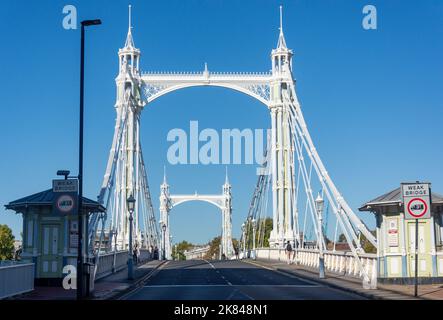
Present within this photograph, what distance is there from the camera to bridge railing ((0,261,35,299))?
25.1m

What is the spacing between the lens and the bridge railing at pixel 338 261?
34219 mm

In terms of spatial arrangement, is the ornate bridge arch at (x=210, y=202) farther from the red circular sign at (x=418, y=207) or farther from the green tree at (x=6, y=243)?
the red circular sign at (x=418, y=207)

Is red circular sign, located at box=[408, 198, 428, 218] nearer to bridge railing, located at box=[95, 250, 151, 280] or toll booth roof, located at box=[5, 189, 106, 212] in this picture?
toll booth roof, located at box=[5, 189, 106, 212]

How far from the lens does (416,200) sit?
24.6m

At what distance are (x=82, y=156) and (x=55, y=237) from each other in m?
7.31

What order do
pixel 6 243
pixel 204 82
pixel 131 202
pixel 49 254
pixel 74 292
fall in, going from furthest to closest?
pixel 6 243 → pixel 204 82 → pixel 131 202 → pixel 49 254 → pixel 74 292

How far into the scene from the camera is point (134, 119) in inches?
2501

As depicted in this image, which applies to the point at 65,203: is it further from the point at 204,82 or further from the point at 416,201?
the point at 204,82

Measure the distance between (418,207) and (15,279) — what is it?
1389 cm

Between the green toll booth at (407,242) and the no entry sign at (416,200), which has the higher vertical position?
the no entry sign at (416,200)

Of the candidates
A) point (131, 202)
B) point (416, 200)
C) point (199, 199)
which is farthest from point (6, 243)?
point (416, 200)

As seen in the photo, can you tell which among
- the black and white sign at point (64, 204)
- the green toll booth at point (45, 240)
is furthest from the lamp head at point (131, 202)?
the black and white sign at point (64, 204)

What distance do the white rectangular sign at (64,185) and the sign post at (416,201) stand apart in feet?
36.3
